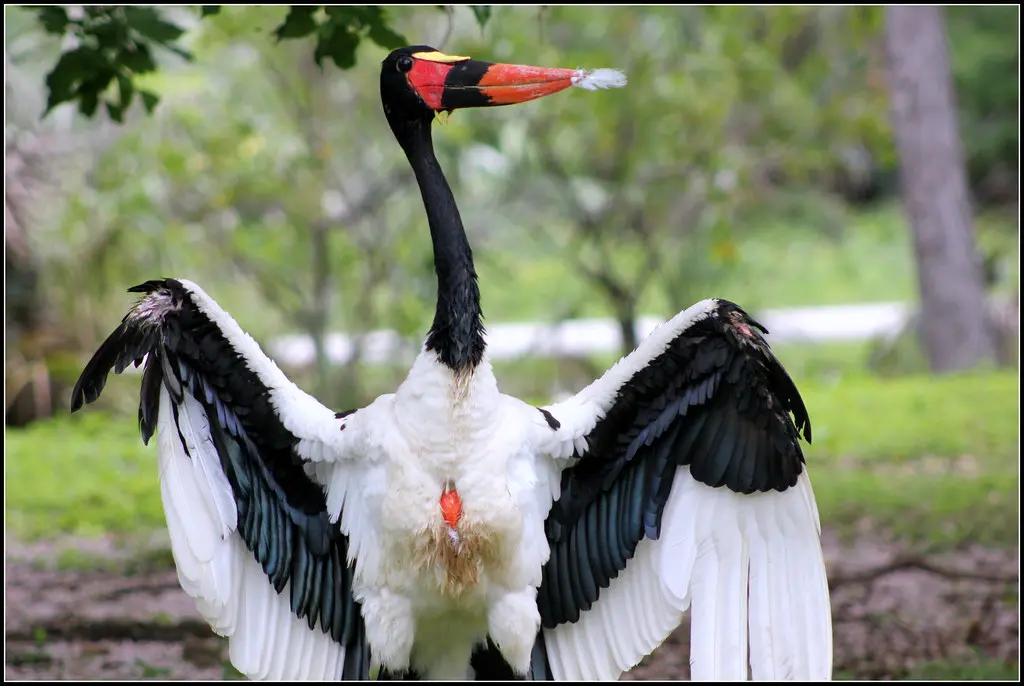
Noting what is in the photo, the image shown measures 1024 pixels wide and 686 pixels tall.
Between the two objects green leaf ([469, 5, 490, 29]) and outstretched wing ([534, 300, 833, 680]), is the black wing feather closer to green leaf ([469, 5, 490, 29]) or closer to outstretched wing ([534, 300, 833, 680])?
outstretched wing ([534, 300, 833, 680])

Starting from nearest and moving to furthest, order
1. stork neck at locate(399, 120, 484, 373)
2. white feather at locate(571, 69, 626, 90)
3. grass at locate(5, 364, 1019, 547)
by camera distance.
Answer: white feather at locate(571, 69, 626, 90) < stork neck at locate(399, 120, 484, 373) < grass at locate(5, 364, 1019, 547)

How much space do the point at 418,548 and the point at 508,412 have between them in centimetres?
47

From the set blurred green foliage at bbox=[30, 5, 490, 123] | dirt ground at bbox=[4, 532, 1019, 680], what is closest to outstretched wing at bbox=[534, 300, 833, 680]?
dirt ground at bbox=[4, 532, 1019, 680]

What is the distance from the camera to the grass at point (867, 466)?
6.42 metres

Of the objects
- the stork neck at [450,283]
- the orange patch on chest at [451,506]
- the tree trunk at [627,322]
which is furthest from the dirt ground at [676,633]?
the tree trunk at [627,322]

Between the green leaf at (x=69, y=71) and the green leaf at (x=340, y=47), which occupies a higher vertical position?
the green leaf at (x=340, y=47)

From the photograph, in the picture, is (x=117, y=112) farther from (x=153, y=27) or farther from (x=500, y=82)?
(x=500, y=82)

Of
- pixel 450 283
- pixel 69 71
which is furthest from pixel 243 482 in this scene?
pixel 69 71

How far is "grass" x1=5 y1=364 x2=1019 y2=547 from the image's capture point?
6422mm

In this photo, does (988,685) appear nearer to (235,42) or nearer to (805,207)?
(235,42)

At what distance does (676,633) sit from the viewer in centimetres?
530

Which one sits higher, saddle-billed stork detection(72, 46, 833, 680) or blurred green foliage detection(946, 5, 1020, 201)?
blurred green foliage detection(946, 5, 1020, 201)

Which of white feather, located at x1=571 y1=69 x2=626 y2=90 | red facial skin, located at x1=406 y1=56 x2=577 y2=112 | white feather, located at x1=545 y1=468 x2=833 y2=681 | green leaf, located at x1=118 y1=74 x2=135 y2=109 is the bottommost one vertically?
white feather, located at x1=545 y1=468 x2=833 y2=681

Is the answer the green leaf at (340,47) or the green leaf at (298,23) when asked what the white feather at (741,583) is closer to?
the green leaf at (340,47)
